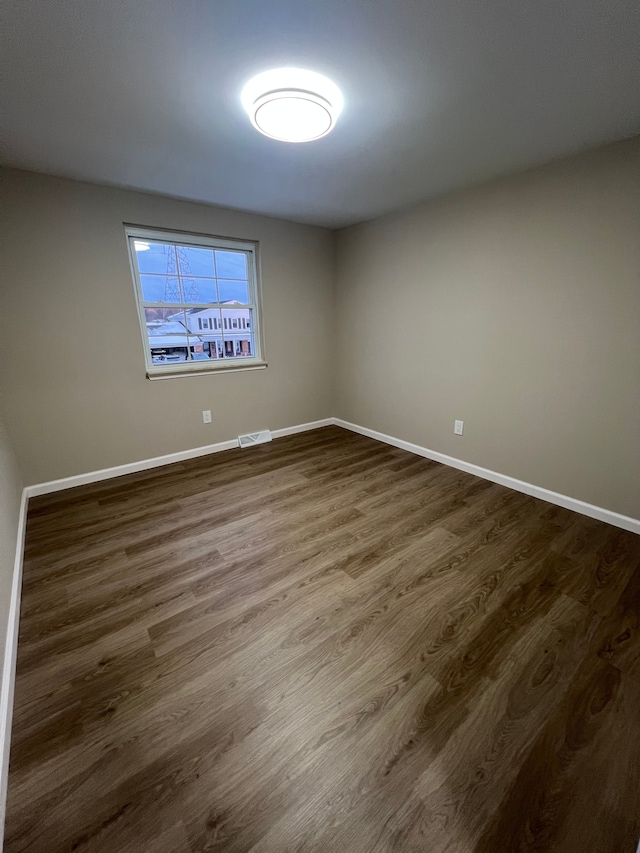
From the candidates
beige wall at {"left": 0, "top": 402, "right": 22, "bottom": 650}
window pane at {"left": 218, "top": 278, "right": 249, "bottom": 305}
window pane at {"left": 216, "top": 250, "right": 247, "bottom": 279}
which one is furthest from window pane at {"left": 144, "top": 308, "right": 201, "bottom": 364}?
beige wall at {"left": 0, "top": 402, "right": 22, "bottom": 650}

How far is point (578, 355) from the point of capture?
2.29 metres

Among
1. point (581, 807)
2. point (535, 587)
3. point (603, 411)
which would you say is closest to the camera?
point (581, 807)

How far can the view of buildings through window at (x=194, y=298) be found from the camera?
2.99 metres

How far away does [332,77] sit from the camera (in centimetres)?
145

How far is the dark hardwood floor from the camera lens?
975mm

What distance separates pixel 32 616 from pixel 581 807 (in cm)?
224

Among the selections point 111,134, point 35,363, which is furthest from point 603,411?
point 35,363

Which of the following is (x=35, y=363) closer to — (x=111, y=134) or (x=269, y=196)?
(x=111, y=134)

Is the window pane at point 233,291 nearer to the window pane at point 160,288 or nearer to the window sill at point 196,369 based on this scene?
the window pane at point 160,288

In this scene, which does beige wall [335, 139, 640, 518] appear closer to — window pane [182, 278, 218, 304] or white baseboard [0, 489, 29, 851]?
window pane [182, 278, 218, 304]

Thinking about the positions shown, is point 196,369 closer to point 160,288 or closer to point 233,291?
point 160,288

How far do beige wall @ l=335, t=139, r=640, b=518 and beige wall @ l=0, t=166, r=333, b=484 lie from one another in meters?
1.17

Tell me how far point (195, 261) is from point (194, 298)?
1.08ft

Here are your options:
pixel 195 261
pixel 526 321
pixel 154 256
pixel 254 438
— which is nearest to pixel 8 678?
pixel 254 438
